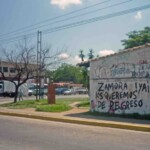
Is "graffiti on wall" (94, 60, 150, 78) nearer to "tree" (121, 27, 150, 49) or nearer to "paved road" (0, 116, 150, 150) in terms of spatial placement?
"paved road" (0, 116, 150, 150)

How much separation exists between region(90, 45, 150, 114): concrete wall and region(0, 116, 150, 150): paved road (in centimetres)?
437

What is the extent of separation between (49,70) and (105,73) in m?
19.3

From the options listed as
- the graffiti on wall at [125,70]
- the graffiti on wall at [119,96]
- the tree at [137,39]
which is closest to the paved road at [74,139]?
the graffiti on wall at [119,96]

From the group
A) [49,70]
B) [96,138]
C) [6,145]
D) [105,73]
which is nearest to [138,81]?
[105,73]

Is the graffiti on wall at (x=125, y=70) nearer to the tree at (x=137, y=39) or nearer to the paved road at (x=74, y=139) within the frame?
the paved road at (x=74, y=139)

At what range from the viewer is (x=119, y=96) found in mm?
19219

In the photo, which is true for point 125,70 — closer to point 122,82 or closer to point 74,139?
point 122,82

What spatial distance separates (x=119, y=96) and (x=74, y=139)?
8083 millimetres

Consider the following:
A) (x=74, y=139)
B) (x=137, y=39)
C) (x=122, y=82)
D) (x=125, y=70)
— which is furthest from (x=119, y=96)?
(x=137, y=39)

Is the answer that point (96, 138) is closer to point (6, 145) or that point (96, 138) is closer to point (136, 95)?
point (6, 145)

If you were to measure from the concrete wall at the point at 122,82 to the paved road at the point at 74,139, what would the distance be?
4366mm

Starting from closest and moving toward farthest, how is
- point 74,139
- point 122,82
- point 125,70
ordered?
point 74,139
point 125,70
point 122,82

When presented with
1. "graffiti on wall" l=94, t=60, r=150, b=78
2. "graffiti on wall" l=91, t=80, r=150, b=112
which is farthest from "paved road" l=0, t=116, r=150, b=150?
"graffiti on wall" l=94, t=60, r=150, b=78

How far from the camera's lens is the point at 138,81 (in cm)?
1812
